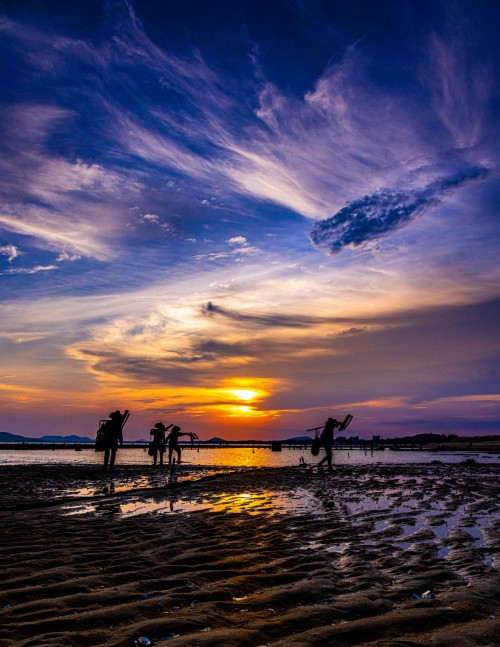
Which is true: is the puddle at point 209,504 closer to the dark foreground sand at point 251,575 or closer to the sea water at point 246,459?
the dark foreground sand at point 251,575

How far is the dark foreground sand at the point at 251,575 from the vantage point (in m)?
3.95

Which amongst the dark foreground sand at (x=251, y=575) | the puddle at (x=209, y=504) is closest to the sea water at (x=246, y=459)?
the puddle at (x=209, y=504)

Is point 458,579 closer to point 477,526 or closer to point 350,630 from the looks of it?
point 350,630

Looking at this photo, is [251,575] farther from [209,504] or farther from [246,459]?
[246,459]

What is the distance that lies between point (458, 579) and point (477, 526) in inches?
165

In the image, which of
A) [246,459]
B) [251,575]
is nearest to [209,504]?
[251,575]

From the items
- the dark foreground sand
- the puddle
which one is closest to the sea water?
the puddle

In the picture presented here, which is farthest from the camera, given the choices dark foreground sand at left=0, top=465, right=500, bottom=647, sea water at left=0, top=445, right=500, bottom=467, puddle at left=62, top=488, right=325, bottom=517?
sea water at left=0, top=445, right=500, bottom=467

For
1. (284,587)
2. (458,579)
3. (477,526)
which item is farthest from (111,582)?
(477,526)

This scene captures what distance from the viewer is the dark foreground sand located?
13.0 feet

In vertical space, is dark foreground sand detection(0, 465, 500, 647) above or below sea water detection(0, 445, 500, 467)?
above

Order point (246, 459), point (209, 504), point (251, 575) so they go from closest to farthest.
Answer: point (251, 575) → point (209, 504) → point (246, 459)

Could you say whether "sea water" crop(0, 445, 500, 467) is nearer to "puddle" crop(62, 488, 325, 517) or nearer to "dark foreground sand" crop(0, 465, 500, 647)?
"puddle" crop(62, 488, 325, 517)

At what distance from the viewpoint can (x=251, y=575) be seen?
18.8 ft
